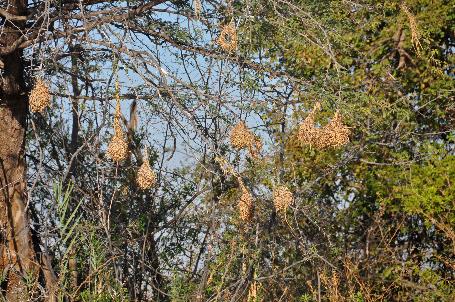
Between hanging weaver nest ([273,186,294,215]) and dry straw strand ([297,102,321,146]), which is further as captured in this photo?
hanging weaver nest ([273,186,294,215])

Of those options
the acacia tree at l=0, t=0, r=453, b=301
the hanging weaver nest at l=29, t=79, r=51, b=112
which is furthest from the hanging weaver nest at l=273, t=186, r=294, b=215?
the hanging weaver nest at l=29, t=79, r=51, b=112

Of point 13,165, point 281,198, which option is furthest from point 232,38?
point 13,165

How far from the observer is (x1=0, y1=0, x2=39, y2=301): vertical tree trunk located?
21.5 feet

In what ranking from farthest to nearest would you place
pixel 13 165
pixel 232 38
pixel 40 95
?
pixel 13 165 < pixel 232 38 < pixel 40 95

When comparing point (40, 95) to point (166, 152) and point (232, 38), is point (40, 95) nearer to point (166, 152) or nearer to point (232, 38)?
point (232, 38)

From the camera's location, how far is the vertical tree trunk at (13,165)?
6.55 metres

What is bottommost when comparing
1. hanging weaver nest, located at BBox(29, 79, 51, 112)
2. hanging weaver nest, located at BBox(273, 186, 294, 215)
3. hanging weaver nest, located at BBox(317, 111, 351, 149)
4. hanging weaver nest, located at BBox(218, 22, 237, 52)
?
hanging weaver nest, located at BBox(273, 186, 294, 215)

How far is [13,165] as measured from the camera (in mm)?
6758

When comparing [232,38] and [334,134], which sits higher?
[232,38]

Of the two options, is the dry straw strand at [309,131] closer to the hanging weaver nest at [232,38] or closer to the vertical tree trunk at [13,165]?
the hanging weaver nest at [232,38]

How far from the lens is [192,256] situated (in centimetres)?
770

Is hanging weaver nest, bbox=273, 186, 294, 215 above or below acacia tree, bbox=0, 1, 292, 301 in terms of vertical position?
below

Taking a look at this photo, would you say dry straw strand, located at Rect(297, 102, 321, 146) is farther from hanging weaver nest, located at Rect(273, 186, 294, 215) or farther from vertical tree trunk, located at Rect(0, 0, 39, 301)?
vertical tree trunk, located at Rect(0, 0, 39, 301)

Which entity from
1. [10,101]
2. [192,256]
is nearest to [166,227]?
[192,256]
